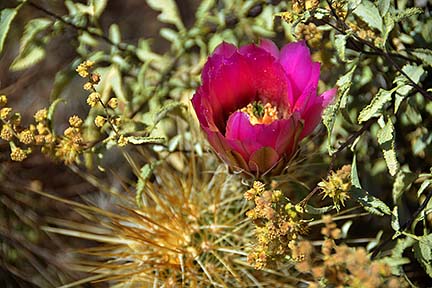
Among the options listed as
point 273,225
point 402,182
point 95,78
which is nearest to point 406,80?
point 402,182

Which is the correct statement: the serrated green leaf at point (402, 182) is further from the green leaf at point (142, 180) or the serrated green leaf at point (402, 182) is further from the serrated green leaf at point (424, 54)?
the green leaf at point (142, 180)

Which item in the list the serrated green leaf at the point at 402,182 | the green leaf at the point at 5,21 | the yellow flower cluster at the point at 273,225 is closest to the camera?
the yellow flower cluster at the point at 273,225

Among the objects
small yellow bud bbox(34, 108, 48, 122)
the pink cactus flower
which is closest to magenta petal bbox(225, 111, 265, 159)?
the pink cactus flower

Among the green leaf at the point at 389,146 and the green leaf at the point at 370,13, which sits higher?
the green leaf at the point at 370,13

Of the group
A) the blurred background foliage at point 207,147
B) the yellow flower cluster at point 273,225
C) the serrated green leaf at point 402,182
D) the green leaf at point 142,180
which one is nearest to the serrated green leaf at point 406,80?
the blurred background foliage at point 207,147

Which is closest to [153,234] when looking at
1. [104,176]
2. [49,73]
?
[104,176]

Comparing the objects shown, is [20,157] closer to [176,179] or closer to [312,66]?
[176,179]

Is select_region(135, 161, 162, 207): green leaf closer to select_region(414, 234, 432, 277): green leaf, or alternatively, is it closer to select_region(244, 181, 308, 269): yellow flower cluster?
select_region(244, 181, 308, 269): yellow flower cluster
